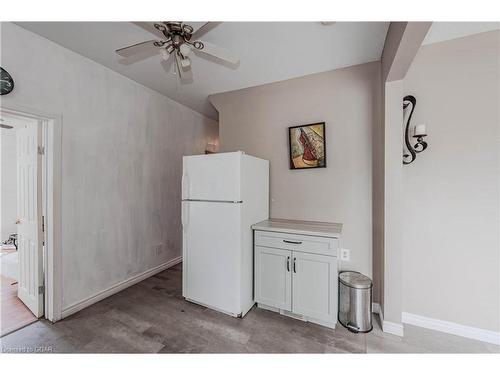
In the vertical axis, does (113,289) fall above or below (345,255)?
below

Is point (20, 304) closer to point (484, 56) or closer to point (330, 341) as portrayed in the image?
point (330, 341)

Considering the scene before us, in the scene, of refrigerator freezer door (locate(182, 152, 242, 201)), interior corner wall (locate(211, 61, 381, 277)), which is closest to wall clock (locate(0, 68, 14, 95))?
refrigerator freezer door (locate(182, 152, 242, 201))

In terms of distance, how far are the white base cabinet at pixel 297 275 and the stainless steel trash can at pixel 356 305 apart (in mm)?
164

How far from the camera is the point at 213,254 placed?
2230 mm

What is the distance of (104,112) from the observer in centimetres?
246

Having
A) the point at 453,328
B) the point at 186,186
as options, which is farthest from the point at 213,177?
the point at 453,328

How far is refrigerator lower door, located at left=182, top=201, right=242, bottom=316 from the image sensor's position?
2107 millimetres

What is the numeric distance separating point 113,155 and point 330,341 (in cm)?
297

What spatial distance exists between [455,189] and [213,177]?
2.24 metres

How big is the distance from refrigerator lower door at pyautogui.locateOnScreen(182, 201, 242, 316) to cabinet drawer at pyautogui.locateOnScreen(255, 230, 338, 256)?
29 cm

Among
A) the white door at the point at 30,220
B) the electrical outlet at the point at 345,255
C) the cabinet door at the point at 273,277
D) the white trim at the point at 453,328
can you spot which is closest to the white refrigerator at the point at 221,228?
the cabinet door at the point at 273,277

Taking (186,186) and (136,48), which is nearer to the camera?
(136,48)

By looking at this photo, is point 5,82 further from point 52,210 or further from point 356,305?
point 356,305
